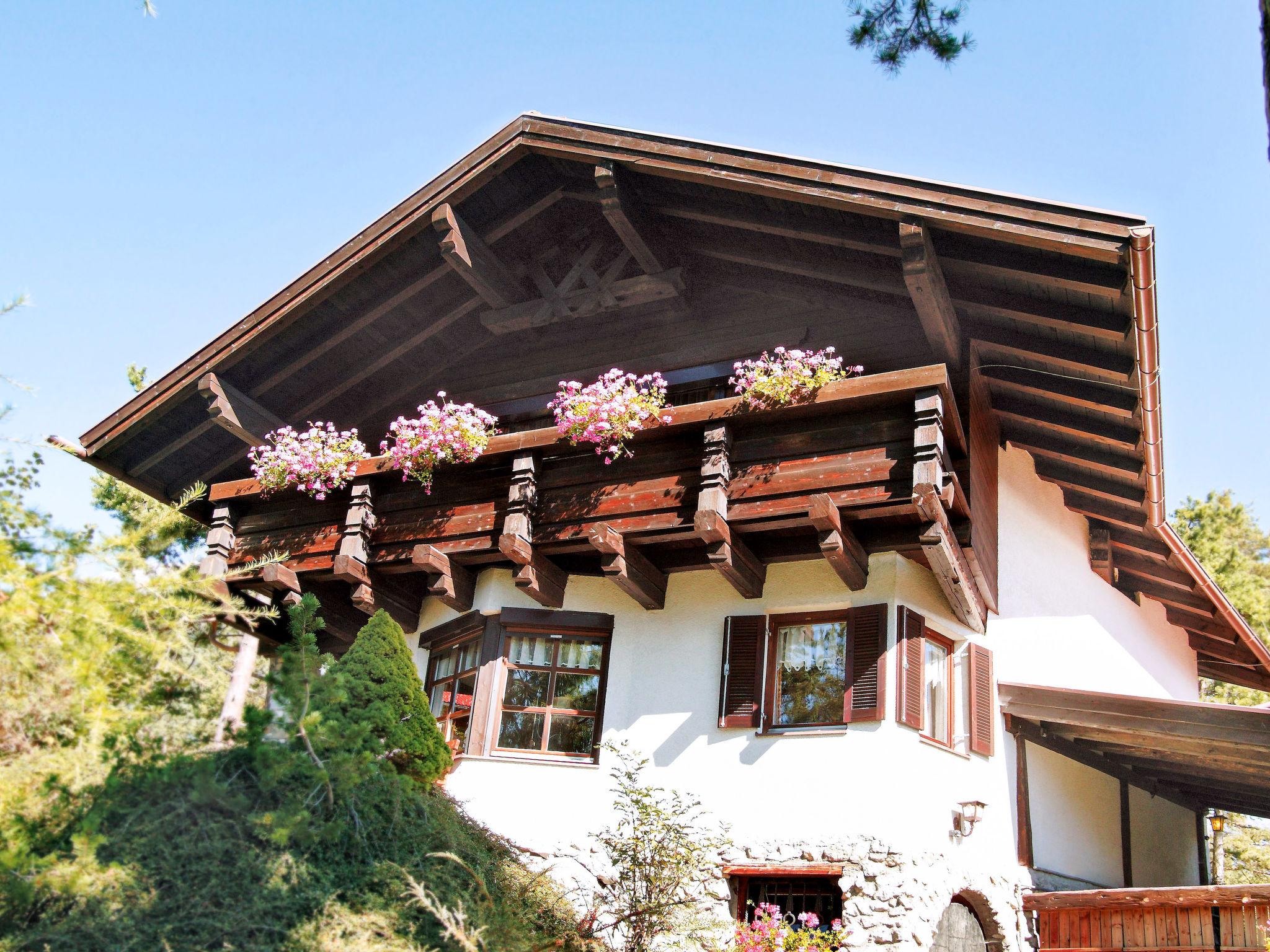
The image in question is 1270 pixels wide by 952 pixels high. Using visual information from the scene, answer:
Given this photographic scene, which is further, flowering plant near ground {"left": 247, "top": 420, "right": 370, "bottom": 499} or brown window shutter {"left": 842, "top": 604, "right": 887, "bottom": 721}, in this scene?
flowering plant near ground {"left": 247, "top": 420, "right": 370, "bottom": 499}

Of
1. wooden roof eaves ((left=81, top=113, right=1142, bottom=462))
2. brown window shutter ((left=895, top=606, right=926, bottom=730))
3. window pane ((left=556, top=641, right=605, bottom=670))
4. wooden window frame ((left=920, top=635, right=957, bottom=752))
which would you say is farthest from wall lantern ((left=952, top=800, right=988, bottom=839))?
wooden roof eaves ((left=81, top=113, right=1142, bottom=462))

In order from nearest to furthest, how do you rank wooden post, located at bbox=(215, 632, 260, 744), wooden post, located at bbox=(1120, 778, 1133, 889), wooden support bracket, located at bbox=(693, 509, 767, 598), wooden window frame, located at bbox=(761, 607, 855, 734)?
wooden support bracket, located at bbox=(693, 509, 767, 598) < wooden window frame, located at bbox=(761, 607, 855, 734) < wooden post, located at bbox=(1120, 778, 1133, 889) < wooden post, located at bbox=(215, 632, 260, 744)

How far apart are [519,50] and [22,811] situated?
18.4ft

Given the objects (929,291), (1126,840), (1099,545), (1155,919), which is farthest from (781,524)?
(1126,840)

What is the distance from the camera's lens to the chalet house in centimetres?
801

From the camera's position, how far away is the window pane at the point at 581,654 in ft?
31.5

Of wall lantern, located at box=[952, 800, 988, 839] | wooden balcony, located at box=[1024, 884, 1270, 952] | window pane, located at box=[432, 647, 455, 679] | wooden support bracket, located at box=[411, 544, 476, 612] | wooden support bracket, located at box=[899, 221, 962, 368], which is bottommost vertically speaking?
wooden balcony, located at box=[1024, 884, 1270, 952]

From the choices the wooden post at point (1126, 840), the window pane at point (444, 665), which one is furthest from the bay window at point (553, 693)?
the wooden post at point (1126, 840)

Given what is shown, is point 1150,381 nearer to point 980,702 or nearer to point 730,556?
point 980,702

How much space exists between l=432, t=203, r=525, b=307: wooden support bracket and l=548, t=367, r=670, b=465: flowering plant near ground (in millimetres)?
2027

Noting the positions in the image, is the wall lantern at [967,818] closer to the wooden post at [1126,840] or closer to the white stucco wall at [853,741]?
the white stucco wall at [853,741]

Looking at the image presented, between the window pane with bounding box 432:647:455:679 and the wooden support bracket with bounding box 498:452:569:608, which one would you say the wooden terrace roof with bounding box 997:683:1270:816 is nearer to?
the wooden support bracket with bounding box 498:452:569:608

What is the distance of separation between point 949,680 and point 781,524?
6.92 ft

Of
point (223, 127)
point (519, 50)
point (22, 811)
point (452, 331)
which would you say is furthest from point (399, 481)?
point (22, 811)
